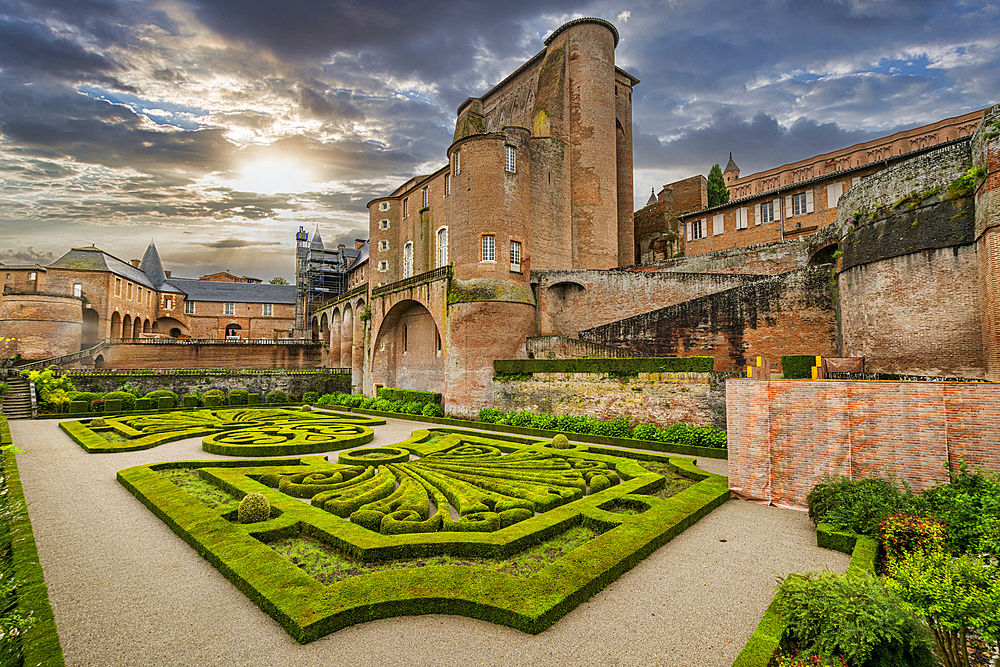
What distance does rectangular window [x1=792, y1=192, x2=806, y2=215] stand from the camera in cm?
2719

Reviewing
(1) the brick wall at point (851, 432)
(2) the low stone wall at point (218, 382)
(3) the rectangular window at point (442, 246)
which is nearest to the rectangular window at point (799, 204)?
(3) the rectangular window at point (442, 246)

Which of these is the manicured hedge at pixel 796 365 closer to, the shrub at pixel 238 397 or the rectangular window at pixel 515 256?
the rectangular window at pixel 515 256

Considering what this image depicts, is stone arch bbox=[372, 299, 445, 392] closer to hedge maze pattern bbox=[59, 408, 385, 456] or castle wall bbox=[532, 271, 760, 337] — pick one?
castle wall bbox=[532, 271, 760, 337]

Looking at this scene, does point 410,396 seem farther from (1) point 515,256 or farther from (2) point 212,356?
(2) point 212,356

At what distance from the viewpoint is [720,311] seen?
1911 centimetres

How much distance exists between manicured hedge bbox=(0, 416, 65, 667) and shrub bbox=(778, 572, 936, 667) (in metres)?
6.74

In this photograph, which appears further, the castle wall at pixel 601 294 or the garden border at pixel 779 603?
the castle wall at pixel 601 294

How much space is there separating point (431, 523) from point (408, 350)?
24649 millimetres

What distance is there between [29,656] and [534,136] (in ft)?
97.6

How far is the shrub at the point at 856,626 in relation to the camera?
4152 millimetres

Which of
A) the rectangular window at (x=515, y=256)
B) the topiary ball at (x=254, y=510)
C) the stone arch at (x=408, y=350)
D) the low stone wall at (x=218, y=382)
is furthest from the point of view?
the low stone wall at (x=218, y=382)

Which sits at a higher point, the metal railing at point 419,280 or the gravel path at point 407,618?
the metal railing at point 419,280

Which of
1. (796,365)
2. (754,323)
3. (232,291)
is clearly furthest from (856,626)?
(232,291)

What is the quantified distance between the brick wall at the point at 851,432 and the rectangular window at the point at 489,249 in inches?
644
